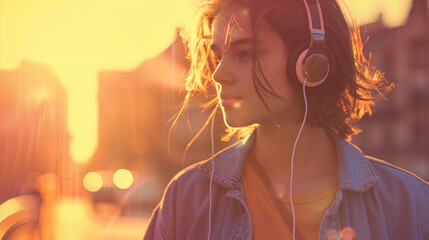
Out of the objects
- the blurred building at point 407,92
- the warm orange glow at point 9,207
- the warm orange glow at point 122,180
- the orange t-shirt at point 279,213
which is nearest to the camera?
the orange t-shirt at point 279,213

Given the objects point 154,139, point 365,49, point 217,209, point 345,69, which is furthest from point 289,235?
point 154,139

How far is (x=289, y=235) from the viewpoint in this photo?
1941 mm

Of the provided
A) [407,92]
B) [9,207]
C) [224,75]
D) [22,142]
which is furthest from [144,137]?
[224,75]

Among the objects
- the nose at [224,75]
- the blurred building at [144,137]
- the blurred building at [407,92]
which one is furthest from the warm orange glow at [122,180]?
Answer: the blurred building at [407,92]

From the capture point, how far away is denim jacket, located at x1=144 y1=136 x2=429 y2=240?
199 centimetres

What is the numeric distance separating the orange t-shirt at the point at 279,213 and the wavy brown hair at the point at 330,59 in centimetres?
36

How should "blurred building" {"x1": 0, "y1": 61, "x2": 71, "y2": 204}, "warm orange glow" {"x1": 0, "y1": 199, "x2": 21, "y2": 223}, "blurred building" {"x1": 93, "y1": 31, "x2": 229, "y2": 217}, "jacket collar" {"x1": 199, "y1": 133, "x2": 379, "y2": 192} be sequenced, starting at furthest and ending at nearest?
"blurred building" {"x1": 93, "y1": 31, "x2": 229, "y2": 217} → "blurred building" {"x1": 0, "y1": 61, "x2": 71, "y2": 204} → "warm orange glow" {"x1": 0, "y1": 199, "x2": 21, "y2": 223} → "jacket collar" {"x1": 199, "y1": 133, "x2": 379, "y2": 192}

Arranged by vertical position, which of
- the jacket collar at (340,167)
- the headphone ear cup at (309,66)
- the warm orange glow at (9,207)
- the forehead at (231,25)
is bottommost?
the warm orange glow at (9,207)

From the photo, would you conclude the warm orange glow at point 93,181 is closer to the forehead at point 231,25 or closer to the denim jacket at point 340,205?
the denim jacket at point 340,205

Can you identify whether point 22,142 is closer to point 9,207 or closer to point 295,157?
point 9,207

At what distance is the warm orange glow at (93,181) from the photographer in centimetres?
1618

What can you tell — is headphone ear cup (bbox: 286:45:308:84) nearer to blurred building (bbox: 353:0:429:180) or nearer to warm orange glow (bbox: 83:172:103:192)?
warm orange glow (bbox: 83:172:103:192)

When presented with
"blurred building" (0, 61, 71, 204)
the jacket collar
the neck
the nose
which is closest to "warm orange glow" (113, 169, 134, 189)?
"blurred building" (0, 61, 71, 204)

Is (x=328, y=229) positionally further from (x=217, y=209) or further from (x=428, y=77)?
(x=428, y=77)
